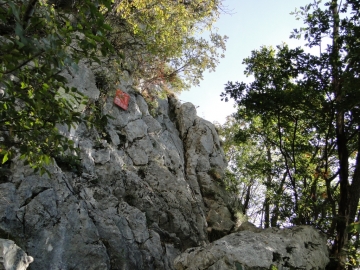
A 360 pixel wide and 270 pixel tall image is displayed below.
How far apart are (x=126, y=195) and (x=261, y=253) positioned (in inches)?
184

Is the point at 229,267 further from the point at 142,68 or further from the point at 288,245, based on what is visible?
the point at 142,68

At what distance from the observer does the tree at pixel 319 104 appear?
306 inches

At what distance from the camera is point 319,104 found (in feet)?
30.2

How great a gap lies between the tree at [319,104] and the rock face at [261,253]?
68 centimetres

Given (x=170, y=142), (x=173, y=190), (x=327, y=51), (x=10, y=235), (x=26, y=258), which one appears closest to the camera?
(x=26, y=258)

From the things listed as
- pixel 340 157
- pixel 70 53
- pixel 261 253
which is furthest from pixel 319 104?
pixel 70 53

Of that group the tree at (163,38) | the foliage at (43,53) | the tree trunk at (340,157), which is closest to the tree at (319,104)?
the tree trunk at (340,157)

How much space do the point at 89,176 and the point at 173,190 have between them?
357 centimetres

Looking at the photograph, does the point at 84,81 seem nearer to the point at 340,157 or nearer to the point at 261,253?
the point at 261,253

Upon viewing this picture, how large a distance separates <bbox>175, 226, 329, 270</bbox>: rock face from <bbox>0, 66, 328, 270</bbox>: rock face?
0.19 metres

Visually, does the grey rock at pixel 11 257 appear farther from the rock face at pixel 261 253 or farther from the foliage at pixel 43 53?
the rock face at pixel 261 253

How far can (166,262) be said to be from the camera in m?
9.01

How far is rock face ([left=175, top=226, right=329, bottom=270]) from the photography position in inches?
262

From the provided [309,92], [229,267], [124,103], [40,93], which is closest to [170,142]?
[124,103]
